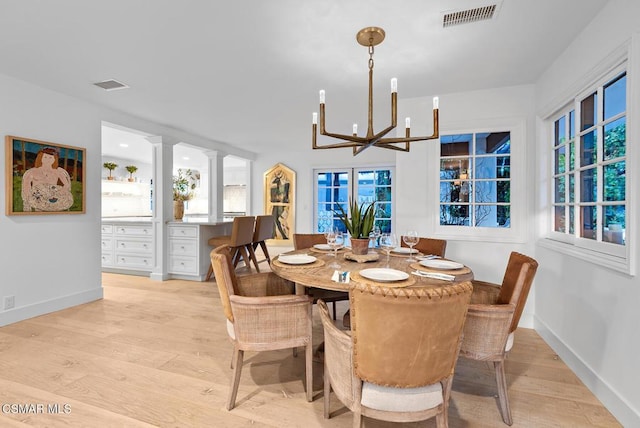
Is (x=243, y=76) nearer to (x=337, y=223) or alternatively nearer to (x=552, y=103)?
(x=552, y=103)

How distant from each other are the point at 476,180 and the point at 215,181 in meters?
4.58

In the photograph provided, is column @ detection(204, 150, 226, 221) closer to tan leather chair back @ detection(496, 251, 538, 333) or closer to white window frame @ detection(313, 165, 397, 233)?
white window frame @ detection(313, 165, 397, 233)

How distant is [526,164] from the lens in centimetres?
304

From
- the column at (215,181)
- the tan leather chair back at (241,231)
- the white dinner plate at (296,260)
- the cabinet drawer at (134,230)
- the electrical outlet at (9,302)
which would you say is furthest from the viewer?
the column at (215,181)

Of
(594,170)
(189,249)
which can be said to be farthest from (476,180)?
(189,249)

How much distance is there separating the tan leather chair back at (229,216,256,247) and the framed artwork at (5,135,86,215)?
1.74 meters

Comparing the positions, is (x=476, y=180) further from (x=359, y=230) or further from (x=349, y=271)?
(x=349, y=271)

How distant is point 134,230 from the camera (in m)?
5.02

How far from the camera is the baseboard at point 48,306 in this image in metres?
2.98

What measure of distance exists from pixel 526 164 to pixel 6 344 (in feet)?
15.6

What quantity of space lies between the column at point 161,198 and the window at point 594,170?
4.79 metres

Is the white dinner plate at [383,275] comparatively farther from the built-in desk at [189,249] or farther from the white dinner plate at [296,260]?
the built-in desk at [189,249]

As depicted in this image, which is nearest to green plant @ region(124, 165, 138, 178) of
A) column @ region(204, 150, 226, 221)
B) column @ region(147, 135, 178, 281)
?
column @ region(204, 150, 226, 221)

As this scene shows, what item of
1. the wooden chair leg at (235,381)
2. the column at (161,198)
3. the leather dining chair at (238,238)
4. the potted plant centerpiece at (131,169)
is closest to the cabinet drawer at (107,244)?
the column at (161,198)
